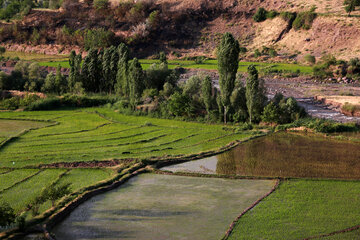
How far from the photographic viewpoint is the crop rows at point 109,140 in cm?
3622

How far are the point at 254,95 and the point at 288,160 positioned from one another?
11649mm

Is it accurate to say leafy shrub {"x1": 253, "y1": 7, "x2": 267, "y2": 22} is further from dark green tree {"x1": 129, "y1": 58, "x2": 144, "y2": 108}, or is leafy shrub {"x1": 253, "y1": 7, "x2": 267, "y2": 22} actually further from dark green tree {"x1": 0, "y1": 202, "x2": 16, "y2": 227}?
dark green tree {"x1": 0, "y1": 202, "x2": 16, "y2": 227}

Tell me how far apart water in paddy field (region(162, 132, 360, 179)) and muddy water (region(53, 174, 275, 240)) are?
268 centimetres

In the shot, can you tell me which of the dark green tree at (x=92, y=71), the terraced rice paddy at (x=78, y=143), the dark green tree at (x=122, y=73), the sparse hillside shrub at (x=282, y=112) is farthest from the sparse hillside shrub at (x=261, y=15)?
the sparse hillside shrub at (x=282, y=112)

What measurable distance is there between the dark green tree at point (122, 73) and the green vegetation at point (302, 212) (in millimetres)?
32858

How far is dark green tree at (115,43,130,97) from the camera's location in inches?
2280

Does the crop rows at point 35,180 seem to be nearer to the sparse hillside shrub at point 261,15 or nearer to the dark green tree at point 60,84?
the dark green tree at point 60,84

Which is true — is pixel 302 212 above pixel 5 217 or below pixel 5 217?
below

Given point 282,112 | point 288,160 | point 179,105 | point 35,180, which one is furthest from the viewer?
point 179,105

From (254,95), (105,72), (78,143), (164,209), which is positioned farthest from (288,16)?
(164,209)

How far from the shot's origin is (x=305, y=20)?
92000 mm

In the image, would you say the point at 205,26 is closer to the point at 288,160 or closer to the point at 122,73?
the point at 122,73

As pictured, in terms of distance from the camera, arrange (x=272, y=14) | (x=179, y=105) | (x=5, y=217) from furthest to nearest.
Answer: (x=272, y=14)
(x=179, y=105)
(x=5, y=217)

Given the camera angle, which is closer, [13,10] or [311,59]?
[311,59]
